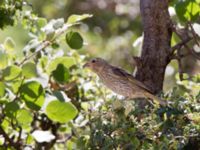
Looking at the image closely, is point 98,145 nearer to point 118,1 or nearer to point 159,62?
point 159,62

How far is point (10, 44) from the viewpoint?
2508 mm

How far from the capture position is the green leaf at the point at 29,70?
7.38 ft

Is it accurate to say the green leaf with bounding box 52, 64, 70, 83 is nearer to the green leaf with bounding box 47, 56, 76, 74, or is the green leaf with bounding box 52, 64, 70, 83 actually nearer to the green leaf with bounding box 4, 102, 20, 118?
the green leaf with bounding box 47, 56, 76, 74

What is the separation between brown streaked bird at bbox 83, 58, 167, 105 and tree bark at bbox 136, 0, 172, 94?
5 cm

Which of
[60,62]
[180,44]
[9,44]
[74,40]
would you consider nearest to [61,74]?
[60,62]

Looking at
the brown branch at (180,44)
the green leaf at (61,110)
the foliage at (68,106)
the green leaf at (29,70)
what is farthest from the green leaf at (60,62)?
the brown branch at (180,44)

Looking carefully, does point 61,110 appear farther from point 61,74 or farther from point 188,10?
point 188,10

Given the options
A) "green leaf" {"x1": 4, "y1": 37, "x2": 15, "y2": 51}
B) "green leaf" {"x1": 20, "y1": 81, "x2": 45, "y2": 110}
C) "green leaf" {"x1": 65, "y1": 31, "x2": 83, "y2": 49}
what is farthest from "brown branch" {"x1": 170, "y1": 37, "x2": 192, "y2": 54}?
"green leaf" {"x1": 4, "y1": 37, "x2": 15, "y2": 51}

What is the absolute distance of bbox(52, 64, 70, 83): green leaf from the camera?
7.77 ft

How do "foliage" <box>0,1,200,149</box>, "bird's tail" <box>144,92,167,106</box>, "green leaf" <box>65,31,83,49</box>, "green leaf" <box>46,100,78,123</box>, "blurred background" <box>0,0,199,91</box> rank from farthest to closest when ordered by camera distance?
1. "blurred background" <box>0,0,199,91</box>
2. "green leaf" <box>65,31,83,49</box>
3. "green leaf" <box>46,100,78,123</box>
4. "bird's tail" <box>144,92,167,106</box>
5. "foliage" <box>0,1,200,149</box>

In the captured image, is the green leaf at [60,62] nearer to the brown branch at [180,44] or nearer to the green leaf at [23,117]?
the green leaf at [23,117]

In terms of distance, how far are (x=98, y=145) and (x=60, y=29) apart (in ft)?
1.84

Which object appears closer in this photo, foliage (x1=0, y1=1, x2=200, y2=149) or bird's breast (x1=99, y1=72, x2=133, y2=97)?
foliage (x1=0, y1=1, x2=200, y2=149)

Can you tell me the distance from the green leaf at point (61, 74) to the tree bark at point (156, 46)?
24 centimetres
